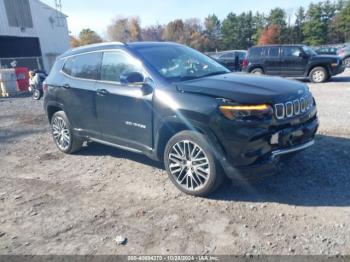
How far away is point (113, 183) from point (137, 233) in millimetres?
1402

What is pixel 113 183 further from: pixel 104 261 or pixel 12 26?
pixel 12 26

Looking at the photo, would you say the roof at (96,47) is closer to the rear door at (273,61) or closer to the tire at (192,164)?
the tire at (192,164)

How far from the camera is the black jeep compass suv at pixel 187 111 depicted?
3441 mm

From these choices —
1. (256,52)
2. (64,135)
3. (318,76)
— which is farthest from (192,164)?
(256,52)

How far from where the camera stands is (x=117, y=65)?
4578 millimetres

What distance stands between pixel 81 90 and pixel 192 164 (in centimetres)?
232

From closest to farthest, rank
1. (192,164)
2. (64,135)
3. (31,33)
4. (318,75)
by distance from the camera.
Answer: (192,164)
(64,135)
(318,75)
(31,33)

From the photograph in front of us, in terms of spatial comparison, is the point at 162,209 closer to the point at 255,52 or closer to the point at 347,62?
the point at 255,52

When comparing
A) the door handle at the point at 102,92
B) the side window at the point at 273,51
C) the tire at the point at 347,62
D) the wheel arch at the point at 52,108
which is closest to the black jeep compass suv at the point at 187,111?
the door handle at the point at 102,92

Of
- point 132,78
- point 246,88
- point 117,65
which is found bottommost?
point 246,88

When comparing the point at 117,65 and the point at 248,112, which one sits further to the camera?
the point at 117,65

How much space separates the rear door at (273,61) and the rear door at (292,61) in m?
0.18

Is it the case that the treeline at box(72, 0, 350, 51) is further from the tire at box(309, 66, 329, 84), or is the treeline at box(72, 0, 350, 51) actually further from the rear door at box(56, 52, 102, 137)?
the rear door at box(56, 52, 102, 137)

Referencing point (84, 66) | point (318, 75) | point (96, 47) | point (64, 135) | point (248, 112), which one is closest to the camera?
point (248, 112)
